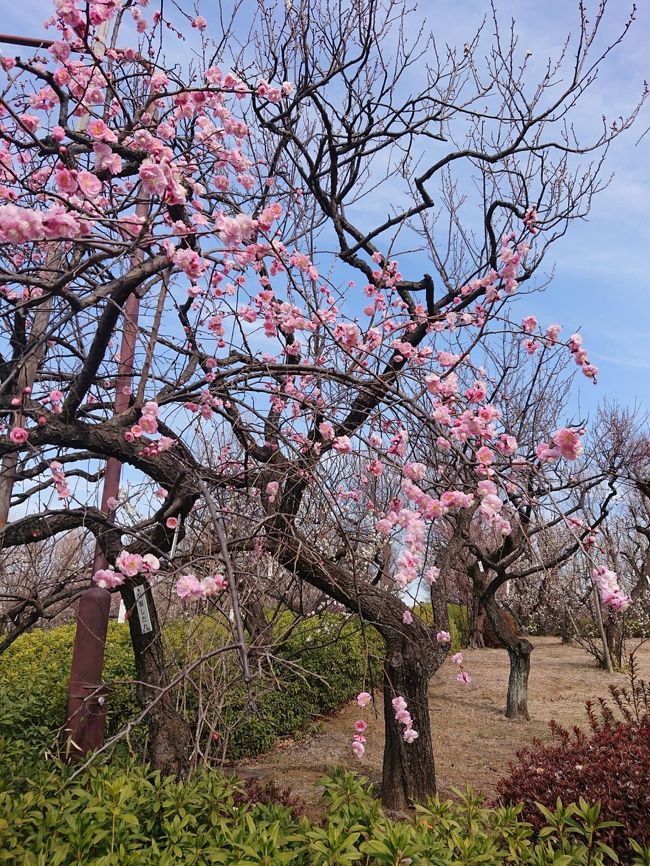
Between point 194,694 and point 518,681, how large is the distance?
4.02 m

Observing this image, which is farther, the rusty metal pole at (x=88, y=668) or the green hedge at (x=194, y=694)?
the green hedge at (x=194, y=694)

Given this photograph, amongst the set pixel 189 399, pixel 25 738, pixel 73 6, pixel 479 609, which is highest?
pixel 73 6

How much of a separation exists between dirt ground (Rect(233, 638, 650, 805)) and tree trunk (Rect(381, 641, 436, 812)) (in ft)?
0.88

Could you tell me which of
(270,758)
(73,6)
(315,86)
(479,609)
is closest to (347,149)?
(315,86)

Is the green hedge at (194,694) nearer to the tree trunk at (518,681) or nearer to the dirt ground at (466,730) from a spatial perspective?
the dirt ground at (466,730)

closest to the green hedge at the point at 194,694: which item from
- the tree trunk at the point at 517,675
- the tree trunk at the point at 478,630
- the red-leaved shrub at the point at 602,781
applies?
the red-leaved shrub at the point at 602,781

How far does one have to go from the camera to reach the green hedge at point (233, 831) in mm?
1914

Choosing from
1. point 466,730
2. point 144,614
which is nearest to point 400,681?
point 144,614

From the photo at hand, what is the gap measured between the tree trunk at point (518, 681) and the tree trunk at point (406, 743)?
3220mm

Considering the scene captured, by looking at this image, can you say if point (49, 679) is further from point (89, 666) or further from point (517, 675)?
point (517, 675)

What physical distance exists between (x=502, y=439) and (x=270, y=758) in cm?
425

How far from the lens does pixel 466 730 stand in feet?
21.5

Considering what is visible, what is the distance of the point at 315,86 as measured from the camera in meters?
4.80

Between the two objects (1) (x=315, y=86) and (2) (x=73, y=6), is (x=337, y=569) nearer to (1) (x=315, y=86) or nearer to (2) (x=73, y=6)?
(2) (x=73, y=6)
